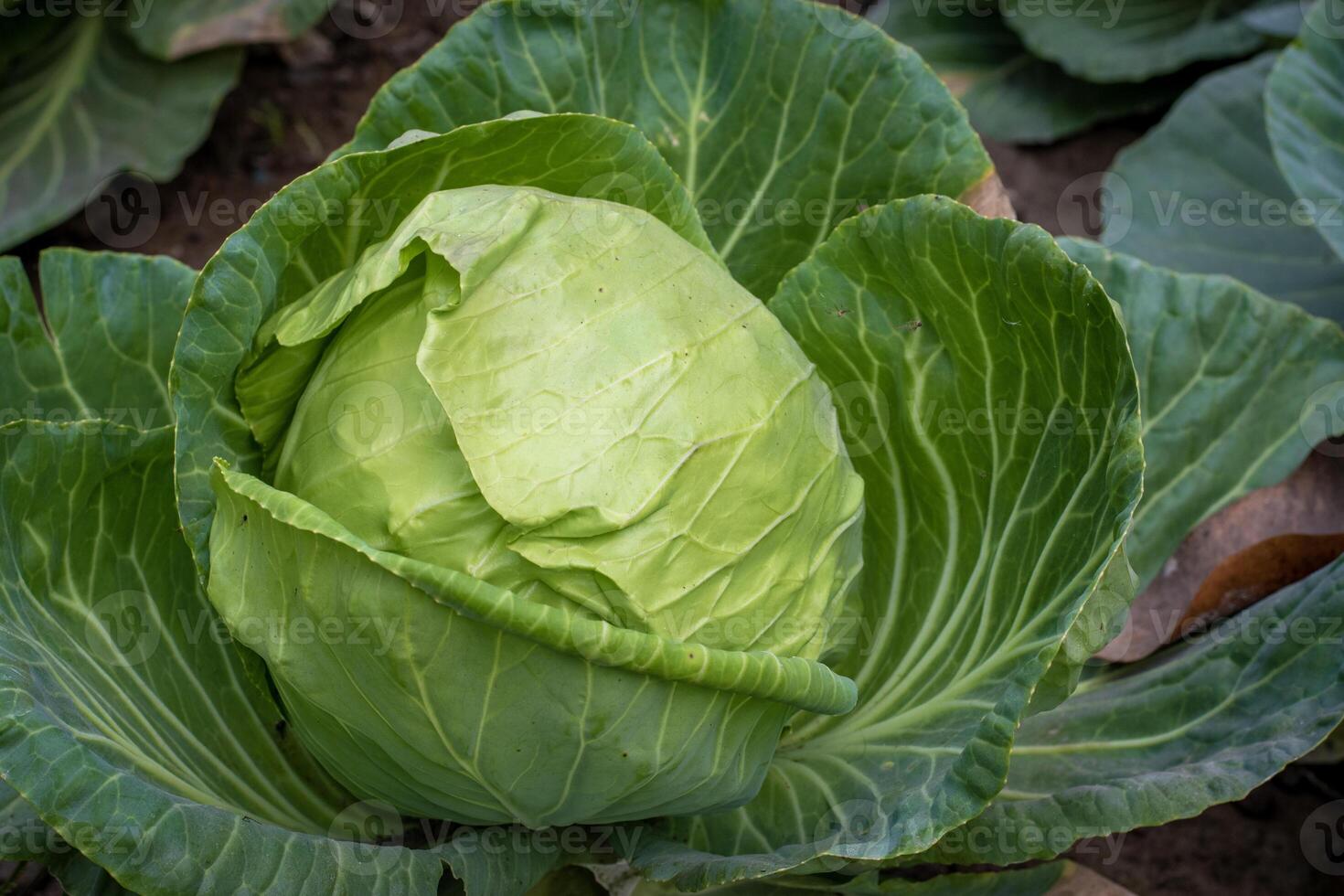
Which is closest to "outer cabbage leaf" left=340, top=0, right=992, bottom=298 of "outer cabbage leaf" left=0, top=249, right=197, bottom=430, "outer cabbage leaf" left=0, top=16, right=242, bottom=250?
"outer cabbage leaf" left=0, top=249, right=197, bottom=430

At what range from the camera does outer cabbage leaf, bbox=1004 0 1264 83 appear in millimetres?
4691

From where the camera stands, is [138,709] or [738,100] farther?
[738,100]

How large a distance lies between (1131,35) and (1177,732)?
10.4ft

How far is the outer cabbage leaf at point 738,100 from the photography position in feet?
9.16

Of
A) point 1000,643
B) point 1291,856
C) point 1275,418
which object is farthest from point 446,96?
point 1291,856

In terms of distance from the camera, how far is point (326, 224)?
94.7 inches

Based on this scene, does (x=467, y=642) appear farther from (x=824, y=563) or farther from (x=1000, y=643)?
(x=1000, y=643)

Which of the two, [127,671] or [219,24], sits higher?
[219,24]

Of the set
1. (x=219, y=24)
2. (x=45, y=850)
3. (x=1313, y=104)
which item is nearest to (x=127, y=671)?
(x=45, y=850)

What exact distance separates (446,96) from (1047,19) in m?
2.97

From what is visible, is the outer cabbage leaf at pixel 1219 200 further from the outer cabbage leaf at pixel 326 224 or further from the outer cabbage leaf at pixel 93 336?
the outer cabbage leaf at pixel 93 336

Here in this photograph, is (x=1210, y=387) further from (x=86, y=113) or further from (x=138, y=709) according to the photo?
(x=86, y=113)

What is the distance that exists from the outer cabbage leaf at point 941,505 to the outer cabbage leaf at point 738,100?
337 mm

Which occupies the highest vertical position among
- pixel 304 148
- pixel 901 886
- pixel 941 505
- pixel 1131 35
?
pixel 941 505
